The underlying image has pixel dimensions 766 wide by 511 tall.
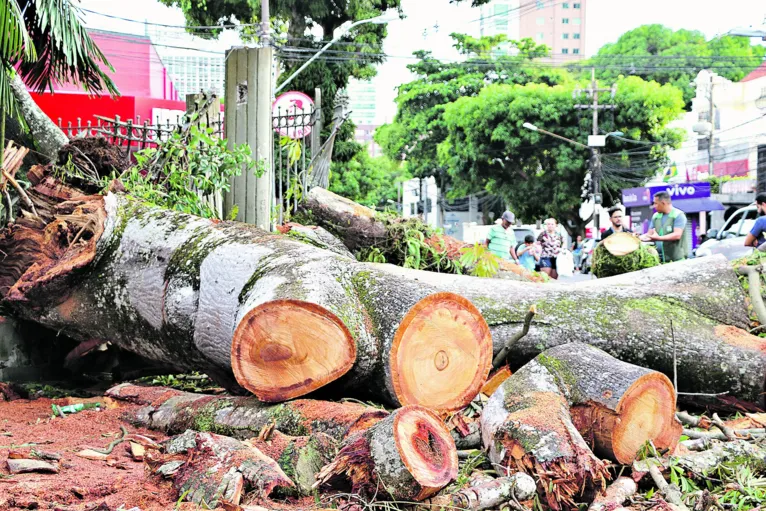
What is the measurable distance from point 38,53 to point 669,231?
22.1ft

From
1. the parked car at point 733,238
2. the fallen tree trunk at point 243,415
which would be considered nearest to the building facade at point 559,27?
the parked car at point 733,238

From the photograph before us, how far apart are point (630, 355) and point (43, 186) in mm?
A: 4524

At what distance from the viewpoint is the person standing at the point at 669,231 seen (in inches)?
362

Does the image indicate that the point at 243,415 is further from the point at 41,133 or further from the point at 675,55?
the point at 675,55

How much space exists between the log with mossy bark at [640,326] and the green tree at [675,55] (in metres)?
53.4

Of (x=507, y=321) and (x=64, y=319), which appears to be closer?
(x=507, y=321)

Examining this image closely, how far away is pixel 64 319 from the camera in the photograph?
5.56m

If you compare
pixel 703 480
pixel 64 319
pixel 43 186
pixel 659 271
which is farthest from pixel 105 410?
pixel 659 271

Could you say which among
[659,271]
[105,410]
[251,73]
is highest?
[251,73]

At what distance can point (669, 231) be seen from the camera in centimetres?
927

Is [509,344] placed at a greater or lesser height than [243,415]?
greater

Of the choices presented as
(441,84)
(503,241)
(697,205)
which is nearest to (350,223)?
(503,241)

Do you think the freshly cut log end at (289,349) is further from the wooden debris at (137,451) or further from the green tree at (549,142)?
the green tree at (549,142)

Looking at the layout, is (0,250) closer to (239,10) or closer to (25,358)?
(25,358)
